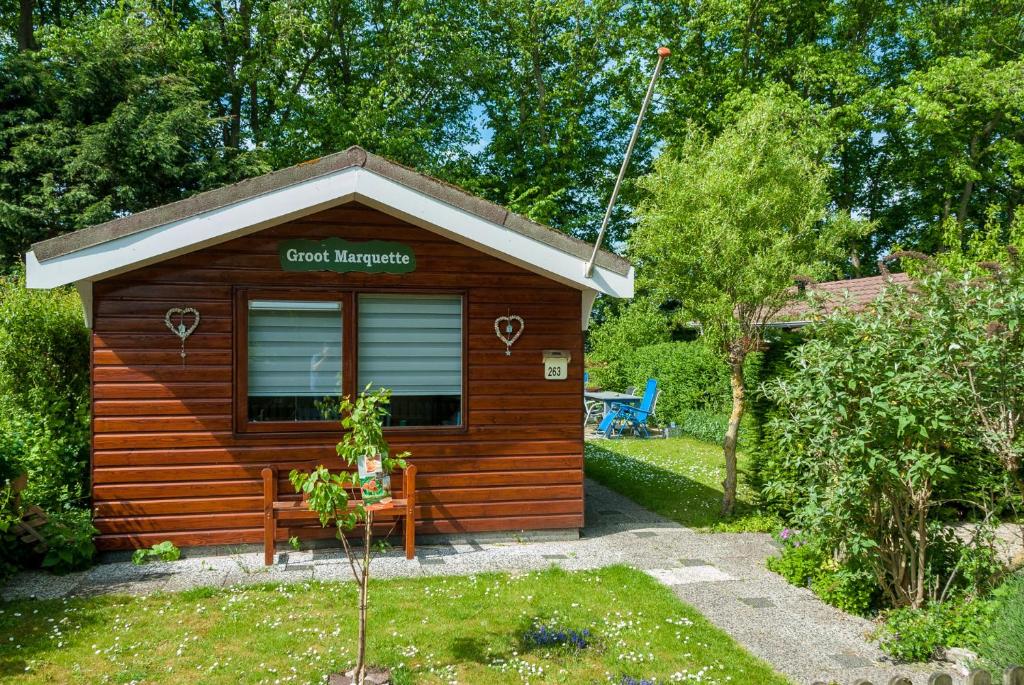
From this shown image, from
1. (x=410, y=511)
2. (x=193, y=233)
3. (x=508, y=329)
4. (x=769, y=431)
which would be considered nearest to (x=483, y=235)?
(x=508, y=329)

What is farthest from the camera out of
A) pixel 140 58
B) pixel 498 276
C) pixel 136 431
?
pixel 140 58

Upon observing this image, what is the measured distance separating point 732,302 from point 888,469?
3375mm

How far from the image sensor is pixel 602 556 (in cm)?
661

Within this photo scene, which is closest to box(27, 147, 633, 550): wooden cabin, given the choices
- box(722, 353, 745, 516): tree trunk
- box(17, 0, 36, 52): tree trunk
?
box(722, 353, 745, 516): tree trunk

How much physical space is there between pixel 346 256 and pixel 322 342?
34.6 inches

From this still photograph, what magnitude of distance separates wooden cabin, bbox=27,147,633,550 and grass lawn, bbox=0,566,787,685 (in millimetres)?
1343

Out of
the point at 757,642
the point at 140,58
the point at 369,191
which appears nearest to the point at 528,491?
the point at 757,642

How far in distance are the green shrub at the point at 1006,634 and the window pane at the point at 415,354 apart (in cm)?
459

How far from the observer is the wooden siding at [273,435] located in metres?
6.25

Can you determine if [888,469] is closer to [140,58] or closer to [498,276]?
[498,276]

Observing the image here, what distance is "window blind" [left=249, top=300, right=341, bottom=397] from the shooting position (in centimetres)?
659

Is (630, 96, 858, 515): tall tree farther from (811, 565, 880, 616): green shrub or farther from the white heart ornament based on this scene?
the white heart ornament

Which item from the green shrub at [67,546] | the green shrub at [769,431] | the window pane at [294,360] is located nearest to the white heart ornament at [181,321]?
the window pane at [294,360]

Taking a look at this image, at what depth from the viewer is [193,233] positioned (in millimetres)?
6031
